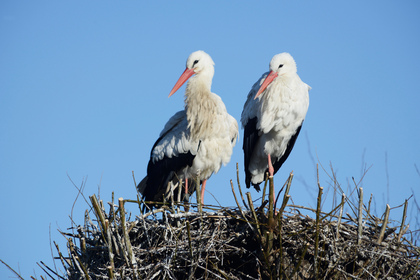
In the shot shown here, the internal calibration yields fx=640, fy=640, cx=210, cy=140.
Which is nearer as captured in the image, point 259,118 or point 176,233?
point 176,233

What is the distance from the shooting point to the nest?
143 inches

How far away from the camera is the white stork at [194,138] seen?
5777 mm

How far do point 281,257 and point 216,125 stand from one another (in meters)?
2.40

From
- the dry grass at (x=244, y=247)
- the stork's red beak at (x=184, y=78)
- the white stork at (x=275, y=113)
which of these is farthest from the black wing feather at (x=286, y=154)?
the dry grass at (x=244, y=247)

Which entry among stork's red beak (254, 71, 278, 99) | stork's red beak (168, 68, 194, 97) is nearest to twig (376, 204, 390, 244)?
stork's red beak (254, 71, 278, 99)

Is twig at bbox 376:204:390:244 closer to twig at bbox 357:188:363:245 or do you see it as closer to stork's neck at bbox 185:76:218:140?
twig at bbox 357:188:363:245

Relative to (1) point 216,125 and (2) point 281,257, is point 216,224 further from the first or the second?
(1) point 216,125

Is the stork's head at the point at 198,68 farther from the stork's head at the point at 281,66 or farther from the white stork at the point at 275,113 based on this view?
the stork's head at the point at 281,66

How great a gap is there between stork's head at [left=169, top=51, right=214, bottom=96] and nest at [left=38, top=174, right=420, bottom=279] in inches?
87.2

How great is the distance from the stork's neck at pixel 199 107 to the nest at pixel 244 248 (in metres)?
1.75

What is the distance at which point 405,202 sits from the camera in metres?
3.68

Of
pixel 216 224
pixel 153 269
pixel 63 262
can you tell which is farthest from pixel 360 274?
pixel 63 262

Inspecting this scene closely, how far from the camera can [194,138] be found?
5793 millimetres

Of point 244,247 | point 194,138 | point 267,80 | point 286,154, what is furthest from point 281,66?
point 244,247
